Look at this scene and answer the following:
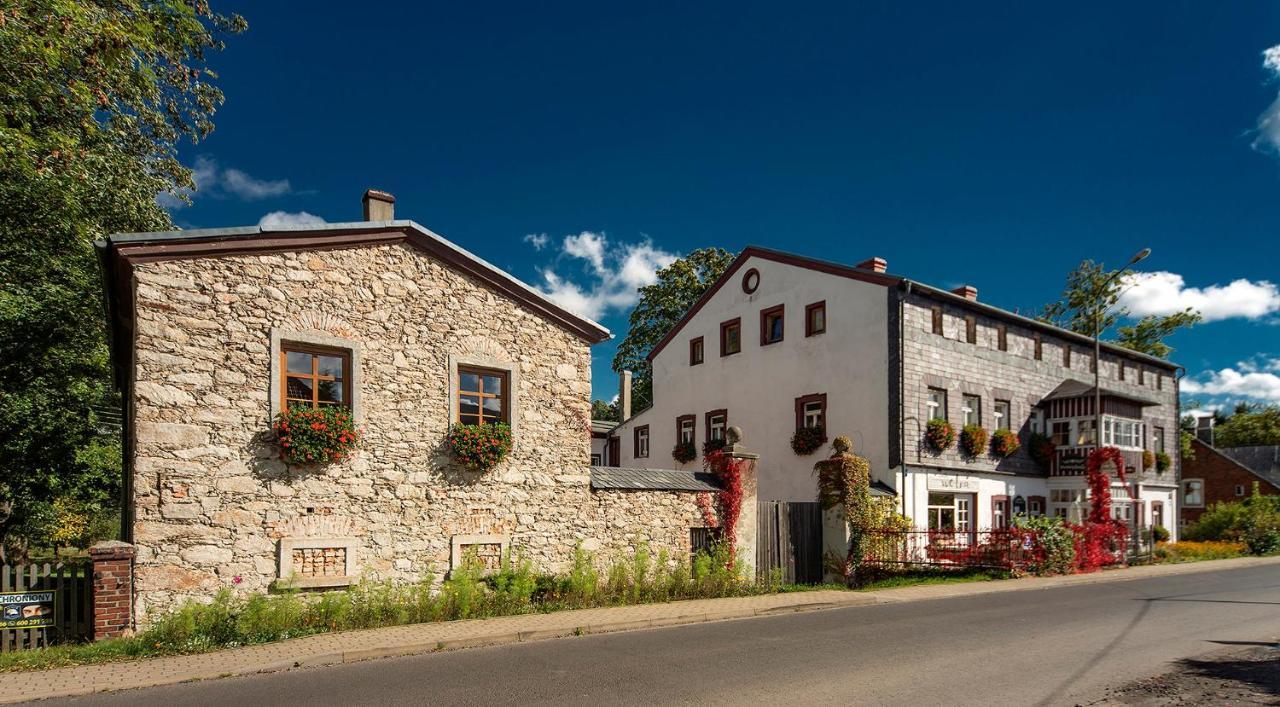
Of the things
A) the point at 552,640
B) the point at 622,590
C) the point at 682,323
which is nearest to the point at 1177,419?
the point at 682,323

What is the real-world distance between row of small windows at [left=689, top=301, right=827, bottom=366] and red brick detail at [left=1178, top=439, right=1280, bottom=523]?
31804 mm

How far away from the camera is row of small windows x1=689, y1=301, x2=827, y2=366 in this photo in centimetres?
2467

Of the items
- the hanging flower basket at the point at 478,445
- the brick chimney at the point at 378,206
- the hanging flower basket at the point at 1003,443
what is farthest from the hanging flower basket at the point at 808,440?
the brick chimney at the point at 378,206

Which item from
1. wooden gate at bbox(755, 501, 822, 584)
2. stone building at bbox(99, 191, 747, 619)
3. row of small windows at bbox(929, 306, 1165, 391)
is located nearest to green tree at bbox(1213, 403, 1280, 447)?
row of small windows at bbox(929, 306, 1165, 391)

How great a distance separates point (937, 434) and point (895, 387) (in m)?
2.16

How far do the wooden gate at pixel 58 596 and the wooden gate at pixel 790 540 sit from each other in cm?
1196

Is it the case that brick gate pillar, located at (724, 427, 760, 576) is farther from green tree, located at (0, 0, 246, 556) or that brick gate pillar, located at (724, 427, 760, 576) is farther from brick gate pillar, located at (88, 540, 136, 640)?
green tree, located at (0, 0, 246, 556)

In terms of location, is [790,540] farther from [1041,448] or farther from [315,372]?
[1041,448]

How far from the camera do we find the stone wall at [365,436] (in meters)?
10.6

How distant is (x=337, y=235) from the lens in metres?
12.4

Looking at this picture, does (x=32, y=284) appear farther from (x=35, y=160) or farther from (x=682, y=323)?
(x=682, y=323)

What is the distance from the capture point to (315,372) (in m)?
12.2

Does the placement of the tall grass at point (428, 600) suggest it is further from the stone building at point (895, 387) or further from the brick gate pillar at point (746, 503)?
the stone building at point (895, 387)

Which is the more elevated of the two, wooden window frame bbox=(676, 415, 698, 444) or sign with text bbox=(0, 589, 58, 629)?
wooden window frame bbox=(676, 415, 698, 444)
